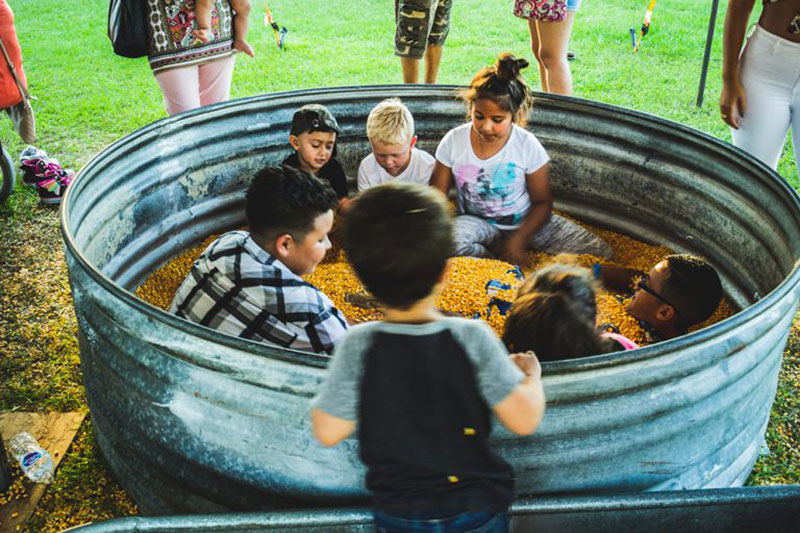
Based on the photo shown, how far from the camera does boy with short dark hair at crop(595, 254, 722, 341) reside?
221cm

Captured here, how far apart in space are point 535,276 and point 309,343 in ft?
2.00

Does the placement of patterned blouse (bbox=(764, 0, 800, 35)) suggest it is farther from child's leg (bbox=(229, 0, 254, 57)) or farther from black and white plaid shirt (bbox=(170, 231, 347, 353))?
child's leg (bbox=(229, 0, 254, 57))

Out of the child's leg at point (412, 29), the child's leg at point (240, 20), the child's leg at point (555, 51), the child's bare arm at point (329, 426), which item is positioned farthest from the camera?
the child's leg at point (412, 29)

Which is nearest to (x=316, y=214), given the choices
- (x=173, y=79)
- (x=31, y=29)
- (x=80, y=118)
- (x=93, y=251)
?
(x=93, y=251)

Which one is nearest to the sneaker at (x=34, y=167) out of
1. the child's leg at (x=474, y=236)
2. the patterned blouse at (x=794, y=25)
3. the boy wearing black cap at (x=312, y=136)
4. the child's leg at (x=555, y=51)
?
the boy wearing black cap at (x=312, y=136)

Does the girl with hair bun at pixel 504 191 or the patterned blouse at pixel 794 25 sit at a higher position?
the patterned blouse at pixel 794 25

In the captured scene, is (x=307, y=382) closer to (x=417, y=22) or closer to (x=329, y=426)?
(x=329, y=426)

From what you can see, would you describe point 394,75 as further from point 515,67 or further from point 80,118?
point 515,67

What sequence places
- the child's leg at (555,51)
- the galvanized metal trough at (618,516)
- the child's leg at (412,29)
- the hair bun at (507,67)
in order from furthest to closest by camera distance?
the child's leg at (412,29) < the child's leg at (555,51) < the hair bun at (507,67) < the galvanized metal trough at (618,516)

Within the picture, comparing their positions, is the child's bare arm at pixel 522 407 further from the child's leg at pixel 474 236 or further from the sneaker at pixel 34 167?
the sneaker at pixel 34 167

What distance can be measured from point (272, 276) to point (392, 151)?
46.4 inches

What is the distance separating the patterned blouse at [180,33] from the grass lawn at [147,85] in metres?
1.14

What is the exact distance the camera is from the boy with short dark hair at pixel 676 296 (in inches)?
87.1

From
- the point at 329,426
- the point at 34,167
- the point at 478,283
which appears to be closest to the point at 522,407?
the point at 329,426
